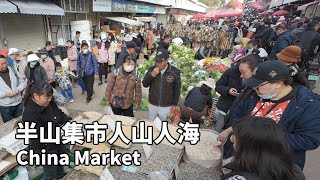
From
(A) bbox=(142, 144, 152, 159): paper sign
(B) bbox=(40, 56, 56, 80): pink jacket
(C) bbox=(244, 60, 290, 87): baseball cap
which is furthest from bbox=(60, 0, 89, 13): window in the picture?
(C) bbox=(244, 60, 290, 87): baseball cap

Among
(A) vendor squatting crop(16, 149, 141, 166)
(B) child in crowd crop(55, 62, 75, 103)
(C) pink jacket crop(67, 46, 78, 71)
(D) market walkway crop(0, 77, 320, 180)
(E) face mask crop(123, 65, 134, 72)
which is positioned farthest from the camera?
(C) pink jacket crop(67, 46, 78, 71)

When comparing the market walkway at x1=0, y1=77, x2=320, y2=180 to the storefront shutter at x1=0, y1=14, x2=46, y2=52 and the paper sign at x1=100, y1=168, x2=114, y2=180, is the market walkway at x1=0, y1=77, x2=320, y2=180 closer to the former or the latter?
the paper sign at x1=100, y1=168, x2=114, y2=180

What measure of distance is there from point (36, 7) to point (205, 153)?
30.5ft

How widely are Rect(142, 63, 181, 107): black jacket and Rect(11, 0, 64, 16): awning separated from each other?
680 cm

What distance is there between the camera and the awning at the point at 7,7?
743 cm

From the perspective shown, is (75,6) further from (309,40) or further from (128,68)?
(309,40)

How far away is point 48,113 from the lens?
115 inches

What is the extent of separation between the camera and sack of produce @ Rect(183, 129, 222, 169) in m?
2.65

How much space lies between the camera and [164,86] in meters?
3.97

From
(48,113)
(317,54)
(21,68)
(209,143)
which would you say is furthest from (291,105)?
(317,54)

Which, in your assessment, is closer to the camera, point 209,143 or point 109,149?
point 109,149

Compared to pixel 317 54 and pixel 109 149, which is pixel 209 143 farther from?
pixel 317 54

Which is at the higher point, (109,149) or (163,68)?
(163,68)

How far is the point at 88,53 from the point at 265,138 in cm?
586
